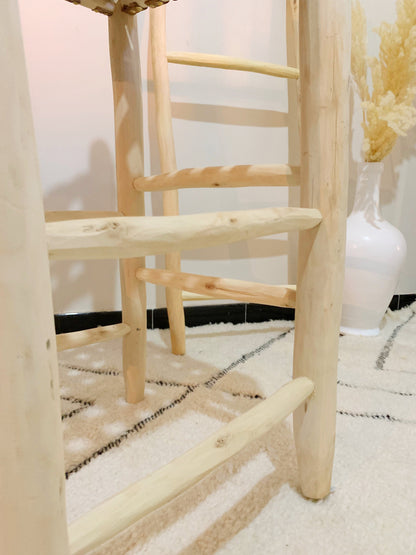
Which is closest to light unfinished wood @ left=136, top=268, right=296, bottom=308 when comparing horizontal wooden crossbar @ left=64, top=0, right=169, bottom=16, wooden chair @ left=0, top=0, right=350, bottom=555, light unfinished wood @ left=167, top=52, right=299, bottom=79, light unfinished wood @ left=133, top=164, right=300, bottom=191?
wooden chair @ left=0, top=0, right=350, bottom=555

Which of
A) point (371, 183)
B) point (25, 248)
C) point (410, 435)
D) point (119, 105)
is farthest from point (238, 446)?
point (371, 183)

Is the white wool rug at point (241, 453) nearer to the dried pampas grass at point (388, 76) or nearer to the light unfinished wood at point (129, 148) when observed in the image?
the light unfinished wood at point (129, 148)

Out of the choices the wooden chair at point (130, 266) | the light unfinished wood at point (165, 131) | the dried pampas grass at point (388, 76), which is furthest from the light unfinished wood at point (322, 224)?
the dried pampas grass at point (388, 76)

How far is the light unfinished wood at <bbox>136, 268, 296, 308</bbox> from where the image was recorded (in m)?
0.50

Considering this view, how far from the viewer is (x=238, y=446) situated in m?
0.37

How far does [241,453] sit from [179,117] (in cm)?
77

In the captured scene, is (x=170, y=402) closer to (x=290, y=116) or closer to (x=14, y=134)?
(x=14, y=134)

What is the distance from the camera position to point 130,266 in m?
0.65

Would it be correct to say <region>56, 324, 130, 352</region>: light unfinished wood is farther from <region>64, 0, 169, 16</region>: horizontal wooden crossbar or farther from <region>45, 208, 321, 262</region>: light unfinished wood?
<region>64, 0, 169, 16</region>: horizontal wooden crossbar

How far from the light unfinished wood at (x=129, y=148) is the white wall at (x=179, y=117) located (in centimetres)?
32

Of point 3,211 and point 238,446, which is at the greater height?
point 3,211

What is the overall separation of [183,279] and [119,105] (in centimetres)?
29

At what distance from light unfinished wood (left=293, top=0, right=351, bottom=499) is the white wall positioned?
62 centimetres

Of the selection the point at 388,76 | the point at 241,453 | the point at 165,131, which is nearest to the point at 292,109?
the point at 388,76
